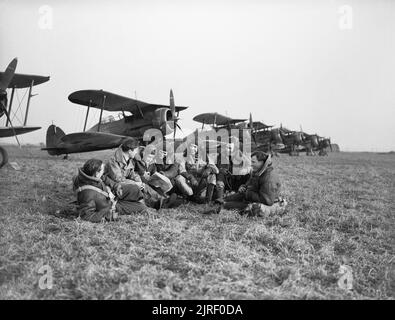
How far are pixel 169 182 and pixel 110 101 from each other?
746 centimetres

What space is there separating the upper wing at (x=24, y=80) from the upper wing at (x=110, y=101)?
65.1 inches

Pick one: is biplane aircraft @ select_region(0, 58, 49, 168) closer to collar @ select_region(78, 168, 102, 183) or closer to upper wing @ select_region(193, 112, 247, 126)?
collar @ select_region(78, 168, 102, 183)

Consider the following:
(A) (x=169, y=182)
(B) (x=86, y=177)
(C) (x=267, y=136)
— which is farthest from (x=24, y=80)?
(C) (x=267, y=136)

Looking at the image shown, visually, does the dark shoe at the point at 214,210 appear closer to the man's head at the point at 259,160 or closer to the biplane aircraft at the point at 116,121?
the man's head at the point at 259,160

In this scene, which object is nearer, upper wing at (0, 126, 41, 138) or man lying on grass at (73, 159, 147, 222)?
man lying on grass at (73, 159, 147, 222)

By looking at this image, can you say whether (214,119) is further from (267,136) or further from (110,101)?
(110,101)

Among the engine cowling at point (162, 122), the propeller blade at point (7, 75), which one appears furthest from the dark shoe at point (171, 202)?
the propeller blade at point (7, 75)

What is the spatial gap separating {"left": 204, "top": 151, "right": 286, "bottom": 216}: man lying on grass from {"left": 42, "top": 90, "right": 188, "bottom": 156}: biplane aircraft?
6.89 meters

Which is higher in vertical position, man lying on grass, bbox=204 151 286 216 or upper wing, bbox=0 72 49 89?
upper wing, bbox=0 72 49 89

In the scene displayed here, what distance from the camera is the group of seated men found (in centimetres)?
425

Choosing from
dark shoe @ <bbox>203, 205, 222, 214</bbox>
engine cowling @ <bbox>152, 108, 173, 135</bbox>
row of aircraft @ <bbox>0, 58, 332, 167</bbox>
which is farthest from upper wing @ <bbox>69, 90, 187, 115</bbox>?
dark shoe @ <bbox>203, 205, 222, 214</bbox>

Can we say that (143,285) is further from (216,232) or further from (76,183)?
(76,183)

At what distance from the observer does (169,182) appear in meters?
5.57
